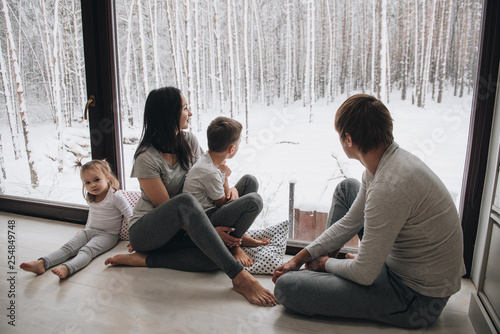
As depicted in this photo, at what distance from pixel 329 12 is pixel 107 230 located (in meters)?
1.75

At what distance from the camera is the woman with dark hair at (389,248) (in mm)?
1077

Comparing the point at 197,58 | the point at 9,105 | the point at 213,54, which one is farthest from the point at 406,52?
the point at 9,105

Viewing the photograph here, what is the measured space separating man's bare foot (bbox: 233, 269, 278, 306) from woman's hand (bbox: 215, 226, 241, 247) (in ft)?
0.78

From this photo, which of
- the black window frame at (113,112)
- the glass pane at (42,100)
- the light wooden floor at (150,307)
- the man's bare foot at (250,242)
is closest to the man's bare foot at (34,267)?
the light wooden floor at (150,307)

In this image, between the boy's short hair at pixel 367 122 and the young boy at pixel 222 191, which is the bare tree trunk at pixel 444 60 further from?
the young boy at pixel 222 191

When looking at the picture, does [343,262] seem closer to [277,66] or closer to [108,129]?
[277,66]

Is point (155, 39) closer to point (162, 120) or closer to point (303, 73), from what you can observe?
point (162, 120)

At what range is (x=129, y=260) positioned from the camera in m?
1.70

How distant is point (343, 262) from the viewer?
1.24 meters

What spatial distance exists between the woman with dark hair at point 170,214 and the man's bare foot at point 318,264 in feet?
0.68

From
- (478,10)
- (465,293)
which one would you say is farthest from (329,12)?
(465,293)

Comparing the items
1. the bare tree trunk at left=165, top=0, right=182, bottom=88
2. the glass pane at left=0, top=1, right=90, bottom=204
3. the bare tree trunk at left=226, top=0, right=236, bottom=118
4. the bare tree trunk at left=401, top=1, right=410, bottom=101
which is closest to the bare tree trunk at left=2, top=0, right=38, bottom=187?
the glass pane at left=0, top=1, right=90, bottom=204

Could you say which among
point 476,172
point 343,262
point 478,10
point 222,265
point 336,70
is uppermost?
point 478,10

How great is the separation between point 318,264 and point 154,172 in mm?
864
